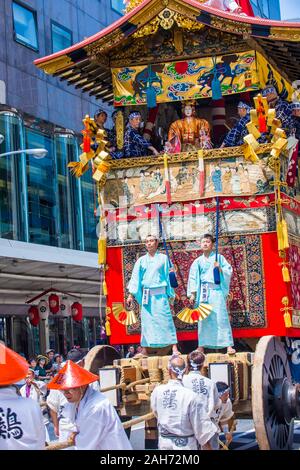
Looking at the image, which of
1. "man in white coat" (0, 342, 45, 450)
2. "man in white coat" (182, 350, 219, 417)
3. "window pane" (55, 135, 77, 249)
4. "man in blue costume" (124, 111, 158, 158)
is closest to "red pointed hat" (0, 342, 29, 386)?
"man in white coat" (0, 342, 45, 450)

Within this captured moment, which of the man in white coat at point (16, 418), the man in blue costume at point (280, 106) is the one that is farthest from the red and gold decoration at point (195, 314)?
the man in white coat at point (16, 418)

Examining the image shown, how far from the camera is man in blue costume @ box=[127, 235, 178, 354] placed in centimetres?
986

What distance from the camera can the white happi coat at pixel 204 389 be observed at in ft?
25.2

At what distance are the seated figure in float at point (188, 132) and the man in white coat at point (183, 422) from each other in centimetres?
423

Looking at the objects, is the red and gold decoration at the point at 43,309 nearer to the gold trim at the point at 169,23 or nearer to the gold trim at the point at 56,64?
the gold trim at the point at 56,64

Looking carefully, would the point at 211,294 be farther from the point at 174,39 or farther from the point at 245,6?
the point at 245,6

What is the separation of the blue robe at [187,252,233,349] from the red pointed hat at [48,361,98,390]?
11.2 feet

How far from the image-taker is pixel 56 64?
35.8 feet

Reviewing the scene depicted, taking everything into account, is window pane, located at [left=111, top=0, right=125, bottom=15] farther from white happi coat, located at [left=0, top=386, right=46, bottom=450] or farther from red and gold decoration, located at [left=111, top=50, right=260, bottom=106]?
white happi coat, located at [left=0, top=386, right=46, bottom=450]

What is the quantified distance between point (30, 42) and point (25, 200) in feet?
18.7

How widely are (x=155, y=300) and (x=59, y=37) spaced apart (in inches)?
901
